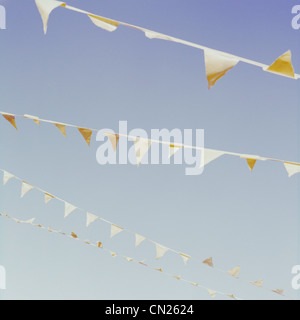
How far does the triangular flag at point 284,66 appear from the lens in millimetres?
1689

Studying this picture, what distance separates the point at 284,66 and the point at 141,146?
1.31m

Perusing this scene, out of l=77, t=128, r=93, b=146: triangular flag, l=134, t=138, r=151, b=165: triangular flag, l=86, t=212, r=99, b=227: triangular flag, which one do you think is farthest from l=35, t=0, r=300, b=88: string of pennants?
l=86, t=212, r=99, b=227: triangular flag

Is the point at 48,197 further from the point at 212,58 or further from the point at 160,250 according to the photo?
the point at 212,58

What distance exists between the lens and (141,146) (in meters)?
2.75

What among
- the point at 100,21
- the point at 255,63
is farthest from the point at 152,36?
the point at 255,63

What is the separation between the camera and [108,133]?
286 cm

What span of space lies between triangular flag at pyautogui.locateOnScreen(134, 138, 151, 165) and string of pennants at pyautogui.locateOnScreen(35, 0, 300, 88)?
0.98 meters

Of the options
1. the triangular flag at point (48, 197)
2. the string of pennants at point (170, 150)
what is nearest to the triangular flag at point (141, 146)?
the string of pennants at point (170, 150)

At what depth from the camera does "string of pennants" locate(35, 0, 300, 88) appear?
5.63 ft

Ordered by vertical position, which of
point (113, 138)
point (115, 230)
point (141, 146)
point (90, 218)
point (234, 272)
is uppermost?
point (113, 138)

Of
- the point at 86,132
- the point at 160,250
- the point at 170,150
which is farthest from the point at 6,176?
the point at 170,150

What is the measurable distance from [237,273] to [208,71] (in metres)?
3.07

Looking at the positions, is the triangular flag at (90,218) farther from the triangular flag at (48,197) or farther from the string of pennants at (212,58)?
the string of pennants at (212,58)
